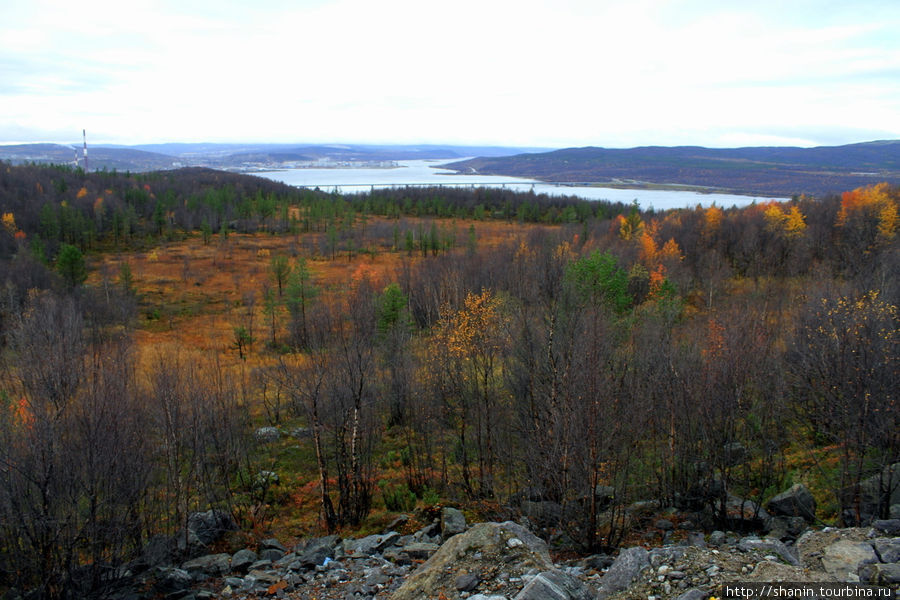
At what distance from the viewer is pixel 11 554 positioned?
11.9 metres

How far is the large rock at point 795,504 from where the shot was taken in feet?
47.1

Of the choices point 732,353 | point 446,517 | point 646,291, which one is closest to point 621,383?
point 732,353

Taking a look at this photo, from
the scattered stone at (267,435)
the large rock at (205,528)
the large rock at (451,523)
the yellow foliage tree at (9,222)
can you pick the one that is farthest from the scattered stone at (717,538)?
the yellow foliage tree at (9,222)

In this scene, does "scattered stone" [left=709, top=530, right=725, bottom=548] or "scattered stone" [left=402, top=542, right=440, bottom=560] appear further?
"scattered stone" [left=402, top=542, right=440, bottom=560]

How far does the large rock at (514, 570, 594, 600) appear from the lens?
27.0ft

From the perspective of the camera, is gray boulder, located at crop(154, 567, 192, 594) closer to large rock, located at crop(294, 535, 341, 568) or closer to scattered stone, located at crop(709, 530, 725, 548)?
large rock, located at crop(294, 535, 341, 568)

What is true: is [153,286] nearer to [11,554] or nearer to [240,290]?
[240,290]

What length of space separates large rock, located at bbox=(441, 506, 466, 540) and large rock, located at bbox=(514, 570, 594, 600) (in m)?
5.88

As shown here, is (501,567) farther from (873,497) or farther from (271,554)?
(873,497)

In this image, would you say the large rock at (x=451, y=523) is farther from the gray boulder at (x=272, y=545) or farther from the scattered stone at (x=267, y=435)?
the scattered stone at (x=267, y=435)

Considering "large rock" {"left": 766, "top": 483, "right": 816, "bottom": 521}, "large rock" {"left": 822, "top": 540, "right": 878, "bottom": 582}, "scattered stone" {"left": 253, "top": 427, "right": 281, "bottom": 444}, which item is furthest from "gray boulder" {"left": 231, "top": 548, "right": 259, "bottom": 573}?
"large rock" {"left": 766, "top": 483, "right": 816, "bottom": 521}

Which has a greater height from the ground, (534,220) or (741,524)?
(534,220)

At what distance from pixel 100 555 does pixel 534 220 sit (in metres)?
120

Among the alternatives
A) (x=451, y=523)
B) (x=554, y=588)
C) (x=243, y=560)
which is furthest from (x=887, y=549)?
(x=243, y=560)
